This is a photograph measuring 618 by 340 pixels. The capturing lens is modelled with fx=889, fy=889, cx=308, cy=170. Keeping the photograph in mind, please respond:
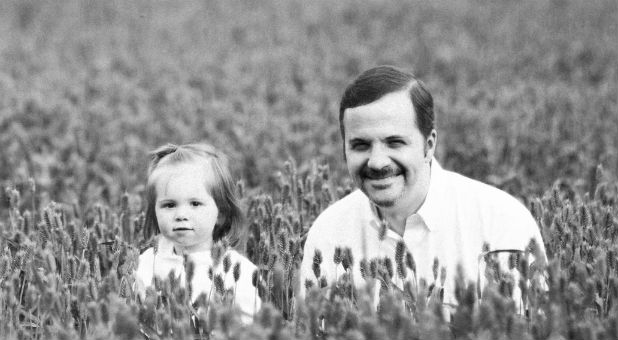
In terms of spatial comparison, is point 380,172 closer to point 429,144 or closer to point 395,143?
point 395,143

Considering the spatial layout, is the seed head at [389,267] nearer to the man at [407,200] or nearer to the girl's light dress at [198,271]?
the man at [407,200]

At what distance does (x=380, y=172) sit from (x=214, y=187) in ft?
2.45

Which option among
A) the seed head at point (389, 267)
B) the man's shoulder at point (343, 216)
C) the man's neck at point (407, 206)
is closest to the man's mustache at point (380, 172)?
the man's neck at point (407, 206)

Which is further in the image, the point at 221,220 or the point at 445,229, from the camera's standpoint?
the point at 221,220

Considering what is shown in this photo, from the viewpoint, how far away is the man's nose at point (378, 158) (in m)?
2.78

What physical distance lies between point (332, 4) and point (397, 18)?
4.18 feet

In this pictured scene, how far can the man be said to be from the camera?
2.81m

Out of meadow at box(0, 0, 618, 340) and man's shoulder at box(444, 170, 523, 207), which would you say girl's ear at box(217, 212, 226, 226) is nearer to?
meadow at box(0, 0, 618, 340)

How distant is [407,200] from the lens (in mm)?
2979

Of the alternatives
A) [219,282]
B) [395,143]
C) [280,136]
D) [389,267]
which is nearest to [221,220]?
[395,143]

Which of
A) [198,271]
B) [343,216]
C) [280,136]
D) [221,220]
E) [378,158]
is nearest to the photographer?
[378,158]

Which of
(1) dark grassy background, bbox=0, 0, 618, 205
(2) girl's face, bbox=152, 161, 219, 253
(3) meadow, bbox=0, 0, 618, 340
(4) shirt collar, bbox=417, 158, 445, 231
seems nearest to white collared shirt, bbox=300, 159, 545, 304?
(4) shirt collar, bbox=417, 158, 445, 231

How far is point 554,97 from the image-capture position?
709 cm

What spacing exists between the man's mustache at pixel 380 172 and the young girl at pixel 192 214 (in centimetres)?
55
